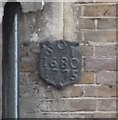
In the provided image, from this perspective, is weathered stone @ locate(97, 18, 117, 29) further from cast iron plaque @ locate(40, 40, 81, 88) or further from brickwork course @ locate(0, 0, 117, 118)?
cast iron plaque @ locate(40, 40, 81, 88)

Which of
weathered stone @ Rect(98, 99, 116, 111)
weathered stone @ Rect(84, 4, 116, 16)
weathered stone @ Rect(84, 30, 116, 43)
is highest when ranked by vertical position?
weathered stone @ Rect(84, 4, 116, 16)

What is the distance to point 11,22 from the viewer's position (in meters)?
3.48

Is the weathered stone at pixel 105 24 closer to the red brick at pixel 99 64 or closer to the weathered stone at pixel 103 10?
the weathered stone at pixel 103 10

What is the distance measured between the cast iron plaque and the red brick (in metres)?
0.05

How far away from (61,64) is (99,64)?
0.23 m

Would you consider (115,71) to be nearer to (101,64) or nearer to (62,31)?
(101,64)

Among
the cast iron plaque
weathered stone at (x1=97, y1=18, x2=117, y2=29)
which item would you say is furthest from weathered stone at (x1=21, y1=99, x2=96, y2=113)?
weathered stone at (x1=97, y1=18, x2=117, y2=29)

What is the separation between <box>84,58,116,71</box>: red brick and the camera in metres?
3.52

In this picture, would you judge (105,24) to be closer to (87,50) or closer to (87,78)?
(87,50)

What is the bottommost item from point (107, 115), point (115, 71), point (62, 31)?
point (107, 115)

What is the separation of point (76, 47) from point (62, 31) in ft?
0.42

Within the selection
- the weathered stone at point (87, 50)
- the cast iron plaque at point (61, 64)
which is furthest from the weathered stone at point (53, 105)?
the weathered stone at point (87, 50)

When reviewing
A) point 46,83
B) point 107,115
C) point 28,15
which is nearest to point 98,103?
point 107,115

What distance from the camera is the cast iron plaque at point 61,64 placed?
3.51m
